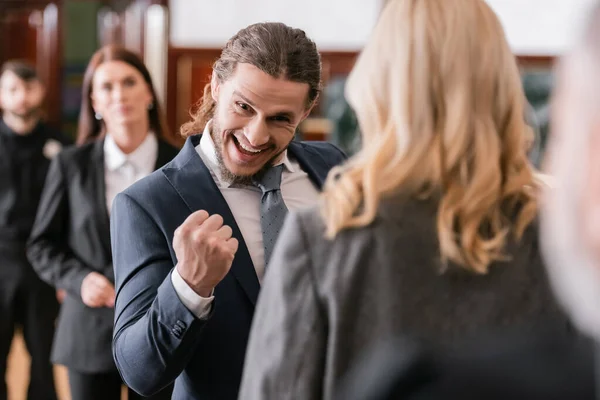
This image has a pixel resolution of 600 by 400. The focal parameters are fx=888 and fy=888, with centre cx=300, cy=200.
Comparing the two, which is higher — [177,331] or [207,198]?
[207,198]

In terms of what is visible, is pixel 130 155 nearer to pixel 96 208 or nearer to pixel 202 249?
pixel 96 208

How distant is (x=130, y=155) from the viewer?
3111 mm

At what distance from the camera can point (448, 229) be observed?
1089 millimetres

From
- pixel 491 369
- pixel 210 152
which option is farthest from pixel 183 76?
pixel 491 369

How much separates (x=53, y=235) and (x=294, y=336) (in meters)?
2.17

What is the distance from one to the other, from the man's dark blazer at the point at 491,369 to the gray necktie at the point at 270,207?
4.46 feet

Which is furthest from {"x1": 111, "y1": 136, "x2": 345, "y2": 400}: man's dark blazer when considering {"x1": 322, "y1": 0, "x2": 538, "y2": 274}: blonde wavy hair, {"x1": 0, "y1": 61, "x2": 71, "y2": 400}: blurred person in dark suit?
{"x1": 0, "y1": 61, "x2": 71, "y2": 400}: blurred person in dark suit

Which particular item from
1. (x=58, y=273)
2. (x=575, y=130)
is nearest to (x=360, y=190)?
(x=575, y=130)

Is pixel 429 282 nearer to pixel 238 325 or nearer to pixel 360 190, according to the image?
pixel 360 190

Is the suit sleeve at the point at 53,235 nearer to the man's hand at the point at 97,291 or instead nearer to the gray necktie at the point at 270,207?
the man's hand at the point at 97,291

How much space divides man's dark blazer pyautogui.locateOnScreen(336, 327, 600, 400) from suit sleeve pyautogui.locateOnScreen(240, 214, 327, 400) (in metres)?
0.69

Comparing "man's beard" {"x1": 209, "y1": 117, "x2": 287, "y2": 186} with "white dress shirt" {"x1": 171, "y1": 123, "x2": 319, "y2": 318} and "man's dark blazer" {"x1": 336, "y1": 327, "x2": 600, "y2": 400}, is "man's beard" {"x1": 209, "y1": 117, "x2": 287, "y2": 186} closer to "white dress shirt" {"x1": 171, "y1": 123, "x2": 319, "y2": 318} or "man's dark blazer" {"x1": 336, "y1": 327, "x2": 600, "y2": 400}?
"white dress shirt" {"x1": 171, "y1": 123, "x2": 319, "y2": 318}

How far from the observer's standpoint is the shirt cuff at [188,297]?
1.55 meters

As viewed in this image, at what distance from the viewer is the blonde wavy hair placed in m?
1.11
